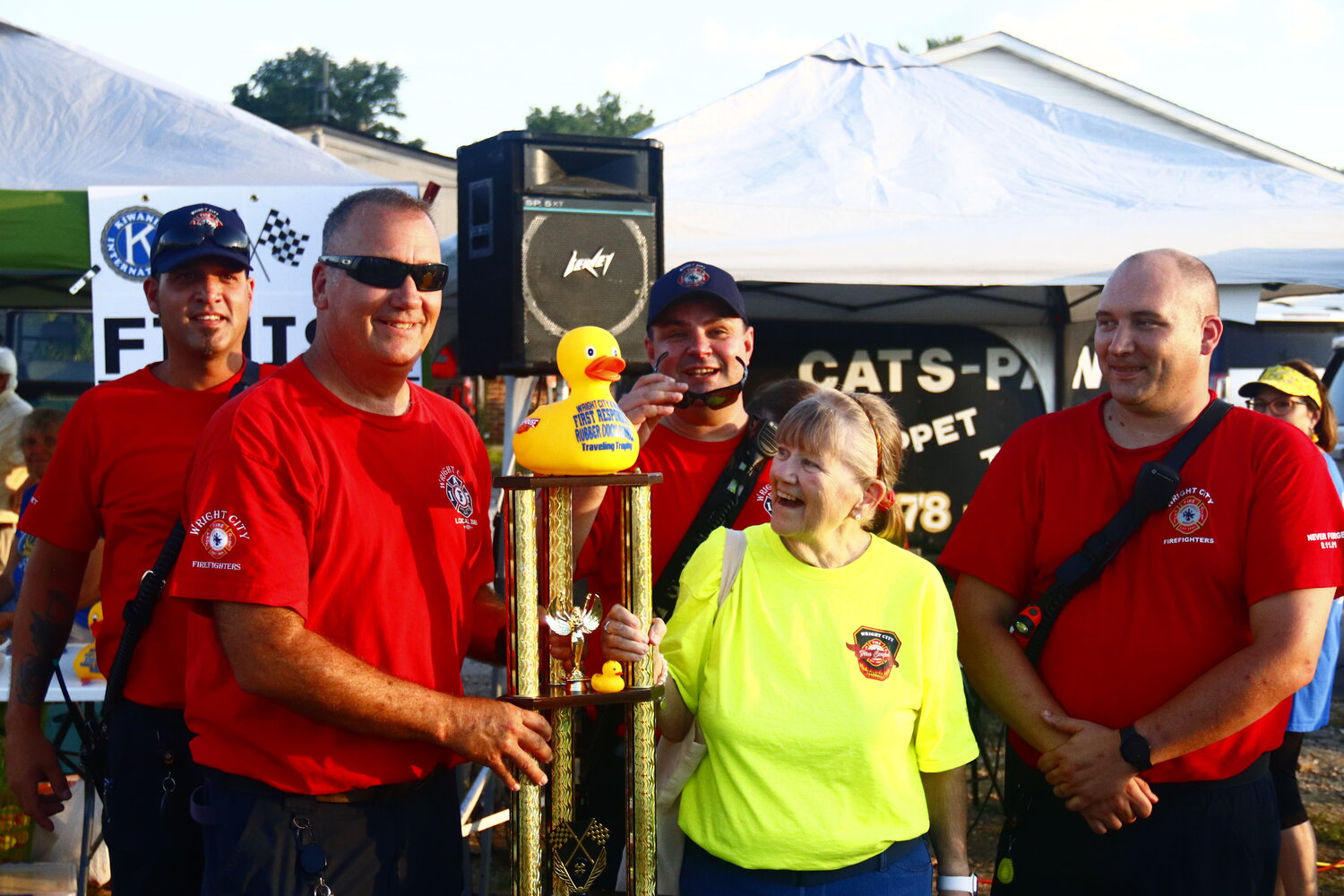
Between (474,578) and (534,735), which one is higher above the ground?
(474,578)

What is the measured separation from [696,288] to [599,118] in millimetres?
61446

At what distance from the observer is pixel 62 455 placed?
2.60 metres

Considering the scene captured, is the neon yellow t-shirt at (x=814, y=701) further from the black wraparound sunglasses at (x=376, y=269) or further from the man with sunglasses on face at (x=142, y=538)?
the man with sunglasses on face at (x=142, y=538)

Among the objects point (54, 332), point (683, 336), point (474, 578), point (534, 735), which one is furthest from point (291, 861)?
point (54, 332)

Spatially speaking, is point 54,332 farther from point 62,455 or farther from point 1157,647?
point 1157,647

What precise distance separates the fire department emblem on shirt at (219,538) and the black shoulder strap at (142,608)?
18.2 inches

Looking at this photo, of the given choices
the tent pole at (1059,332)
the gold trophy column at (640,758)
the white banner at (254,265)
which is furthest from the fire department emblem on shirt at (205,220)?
the tent pole at (1059,332)

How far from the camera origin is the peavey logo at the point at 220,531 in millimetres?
1895

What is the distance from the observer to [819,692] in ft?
6.93

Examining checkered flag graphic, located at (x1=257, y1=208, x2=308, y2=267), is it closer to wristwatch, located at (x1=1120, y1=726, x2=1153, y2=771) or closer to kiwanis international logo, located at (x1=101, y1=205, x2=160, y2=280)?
kiwanis international logo, located at (x1=101, y1=205, x2=160, y2=280)

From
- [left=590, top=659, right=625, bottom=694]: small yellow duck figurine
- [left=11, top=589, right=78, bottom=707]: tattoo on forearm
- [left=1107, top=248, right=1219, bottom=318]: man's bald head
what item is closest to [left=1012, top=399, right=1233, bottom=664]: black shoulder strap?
[left=1107, top=248, right=1219, bottom=318]: man's bald head

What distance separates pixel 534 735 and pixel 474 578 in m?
0.43

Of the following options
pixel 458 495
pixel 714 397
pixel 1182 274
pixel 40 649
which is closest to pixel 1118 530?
pixel 1182 274

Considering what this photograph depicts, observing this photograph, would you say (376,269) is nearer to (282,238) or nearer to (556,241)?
(556,241)
